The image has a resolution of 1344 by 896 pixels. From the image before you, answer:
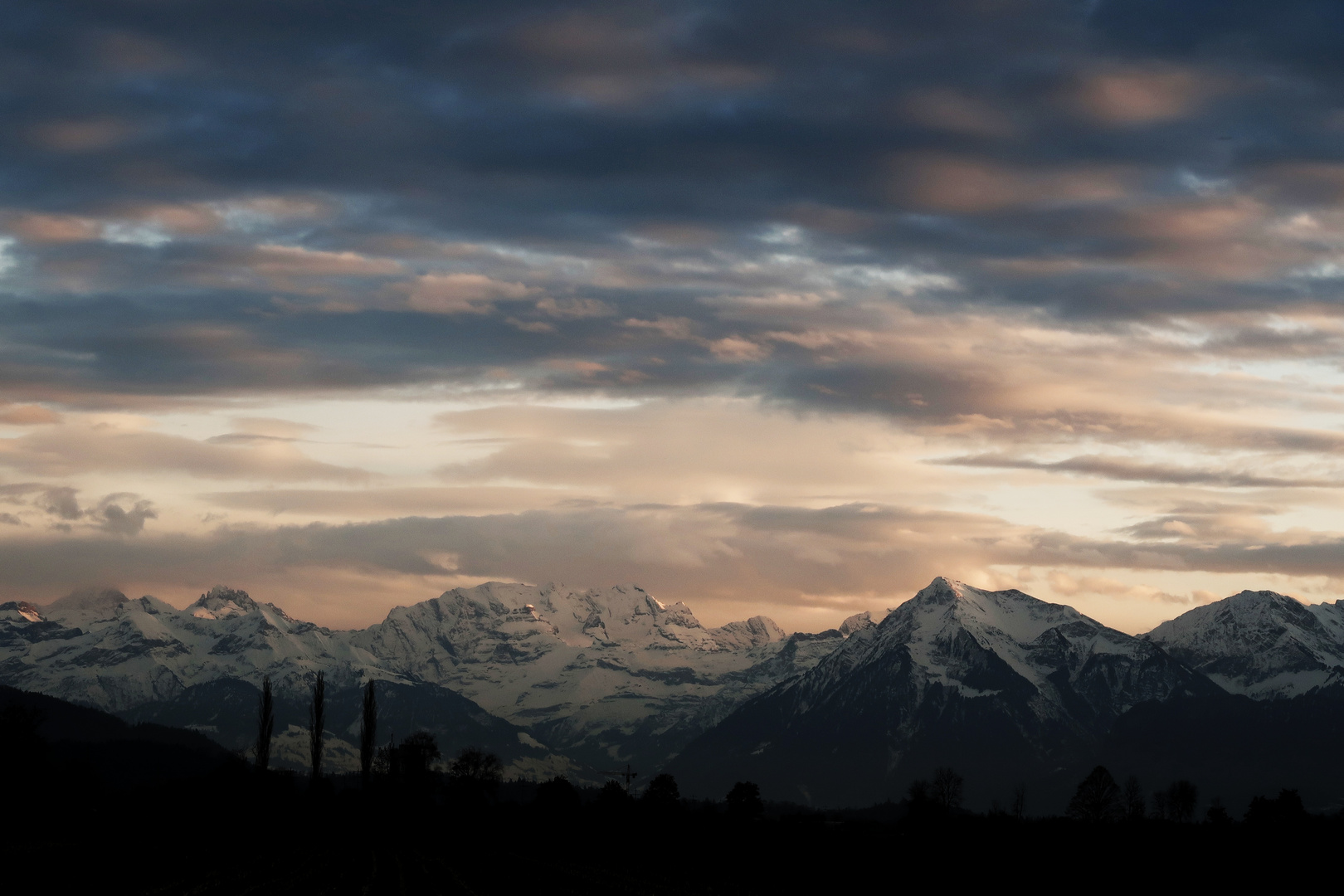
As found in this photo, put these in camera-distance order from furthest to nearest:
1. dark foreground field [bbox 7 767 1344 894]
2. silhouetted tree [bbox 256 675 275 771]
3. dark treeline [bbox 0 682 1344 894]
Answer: silhouetted tree [bbox 256 675 275 771] < dark treeline [bbox 0 682 1344 894] < dark foreground field [bbox 7 767 1344 894]

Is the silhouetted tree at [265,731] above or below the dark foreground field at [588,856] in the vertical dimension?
above

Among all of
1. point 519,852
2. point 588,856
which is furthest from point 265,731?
point 588,856

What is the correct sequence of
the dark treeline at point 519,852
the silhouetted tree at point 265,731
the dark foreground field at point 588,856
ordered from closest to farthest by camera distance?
1. the dark foreground field at point 588,856
2. the dark treeline at point 519,852
3. the silhouetted tree at point 265,731

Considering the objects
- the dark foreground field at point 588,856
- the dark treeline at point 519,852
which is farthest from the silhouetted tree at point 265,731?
the dark foreground field at point 588,856

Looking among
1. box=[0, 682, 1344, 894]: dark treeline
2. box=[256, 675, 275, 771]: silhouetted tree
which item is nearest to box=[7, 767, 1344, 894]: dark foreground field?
box=[0, 682, 1344, 894]: dark treeline

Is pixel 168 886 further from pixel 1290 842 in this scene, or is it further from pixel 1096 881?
pixel 1290 842

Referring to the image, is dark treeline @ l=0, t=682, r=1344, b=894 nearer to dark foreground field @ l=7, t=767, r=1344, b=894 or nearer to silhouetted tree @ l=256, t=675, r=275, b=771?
dark foreground field @ l=7, t=767, r=1344, b=894

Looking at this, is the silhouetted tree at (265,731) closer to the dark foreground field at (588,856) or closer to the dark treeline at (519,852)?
the dark treeline at (519,852)

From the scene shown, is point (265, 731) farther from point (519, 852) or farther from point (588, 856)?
point (588, 856)

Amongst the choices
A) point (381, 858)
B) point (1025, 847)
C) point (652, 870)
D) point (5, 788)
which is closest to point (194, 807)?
point (5, 788)

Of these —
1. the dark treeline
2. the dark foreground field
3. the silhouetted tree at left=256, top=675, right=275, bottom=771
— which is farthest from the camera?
the silhouetted tree at left=256, top=675, right=275, bottom=771

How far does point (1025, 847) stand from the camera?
486 ft

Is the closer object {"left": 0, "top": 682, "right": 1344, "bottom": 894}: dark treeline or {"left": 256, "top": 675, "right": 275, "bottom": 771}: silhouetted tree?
{"left": 0, "top": 682, "right": 1344, "bottom": 894}: dark treeline

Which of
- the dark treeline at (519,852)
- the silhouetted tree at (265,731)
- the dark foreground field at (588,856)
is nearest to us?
the dark foreground field at (588,856)
